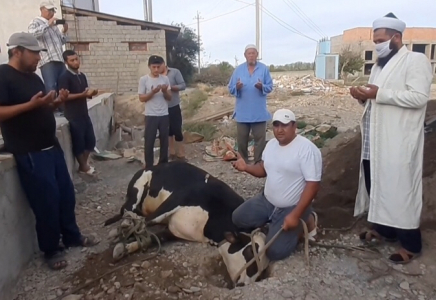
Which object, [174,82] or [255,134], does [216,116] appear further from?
[255,134]

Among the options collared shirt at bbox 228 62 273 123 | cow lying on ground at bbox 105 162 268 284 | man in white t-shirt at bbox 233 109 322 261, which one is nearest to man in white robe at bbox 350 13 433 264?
man in white t-shirt at bbox 233 109 322 261

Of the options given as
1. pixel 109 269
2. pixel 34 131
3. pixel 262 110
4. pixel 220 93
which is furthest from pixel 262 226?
pixel 220 93

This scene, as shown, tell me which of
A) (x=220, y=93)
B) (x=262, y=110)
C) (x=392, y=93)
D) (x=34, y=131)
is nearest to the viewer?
(x=392, y=93)

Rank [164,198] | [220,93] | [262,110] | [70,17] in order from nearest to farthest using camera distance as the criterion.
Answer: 1. [164,198]
2. [262,110]
3. [70,17]
4. [220,93]

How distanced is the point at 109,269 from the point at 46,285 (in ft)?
1.66

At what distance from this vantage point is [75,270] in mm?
3684

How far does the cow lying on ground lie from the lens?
11.7 ft

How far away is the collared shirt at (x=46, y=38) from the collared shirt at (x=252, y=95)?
3020 mm

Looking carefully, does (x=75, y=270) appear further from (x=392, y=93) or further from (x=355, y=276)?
(x=392, y=93)

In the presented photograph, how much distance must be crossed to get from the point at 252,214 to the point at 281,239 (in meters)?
0.35

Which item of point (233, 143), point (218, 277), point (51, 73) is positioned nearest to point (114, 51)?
point (233, 143)

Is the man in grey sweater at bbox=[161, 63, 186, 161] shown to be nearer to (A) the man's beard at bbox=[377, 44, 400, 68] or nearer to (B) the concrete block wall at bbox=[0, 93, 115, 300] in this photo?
(B) the concrete block wall at bbox=[0, 93, 115, 300]

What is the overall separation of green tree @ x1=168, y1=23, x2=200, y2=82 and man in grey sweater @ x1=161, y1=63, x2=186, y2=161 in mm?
13259

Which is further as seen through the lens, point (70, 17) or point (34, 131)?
point (70, 17)
